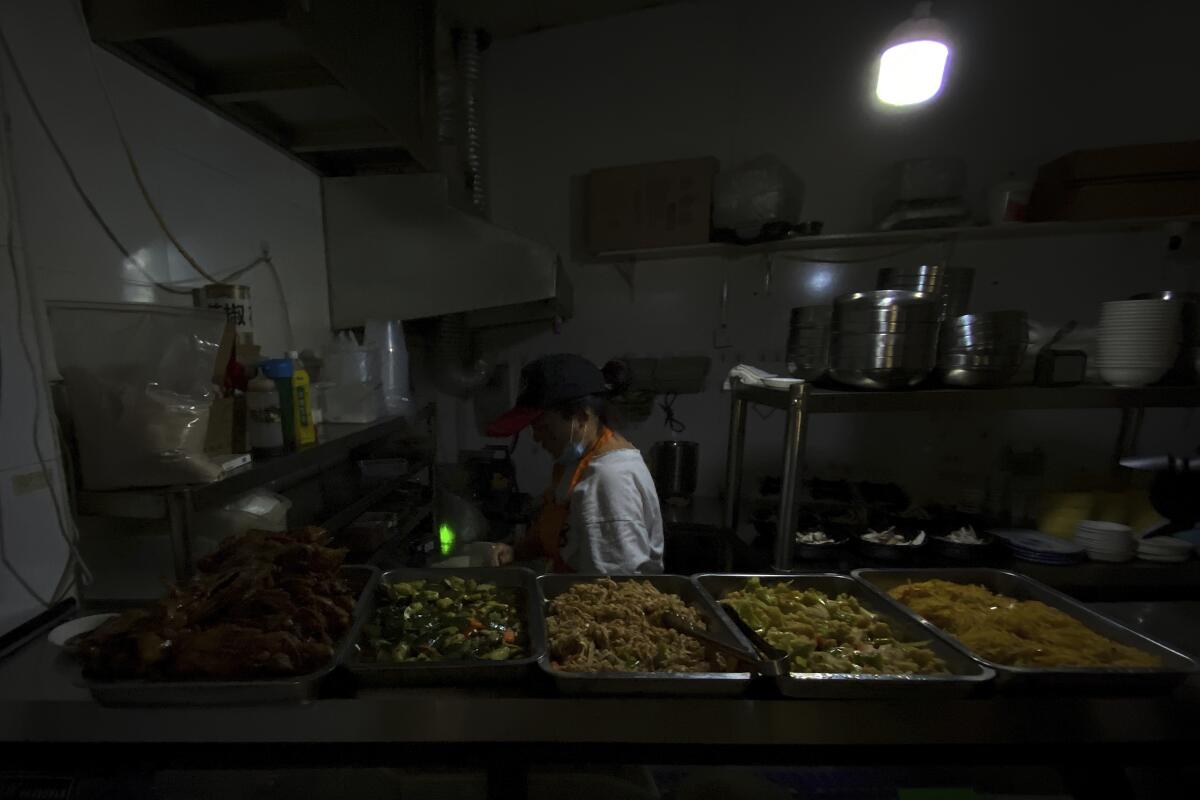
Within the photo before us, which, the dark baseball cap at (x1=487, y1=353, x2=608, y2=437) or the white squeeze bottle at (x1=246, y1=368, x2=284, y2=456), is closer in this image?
the white squeeze bottle at (x1=246, y1=368, x2=284, y2=456)

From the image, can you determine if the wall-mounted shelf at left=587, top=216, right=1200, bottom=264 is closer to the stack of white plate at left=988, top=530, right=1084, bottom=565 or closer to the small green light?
the stack of white plate at left=988, top=530, right=1084, bottom=565

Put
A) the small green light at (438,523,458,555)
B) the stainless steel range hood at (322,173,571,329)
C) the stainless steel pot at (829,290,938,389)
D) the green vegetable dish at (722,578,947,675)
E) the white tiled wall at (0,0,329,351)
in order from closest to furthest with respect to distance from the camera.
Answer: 1. the green vegetable dish at (722,578,947,675)
2. the white tiled wall at (0,0,329,351)
3. the stainless steel pot at (829,290,938,389)
4. the stainless steel range hood at (322,173,571,329)
5. the small green light at (438,523,458,555)

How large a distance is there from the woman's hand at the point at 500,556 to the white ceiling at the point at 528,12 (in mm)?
2900

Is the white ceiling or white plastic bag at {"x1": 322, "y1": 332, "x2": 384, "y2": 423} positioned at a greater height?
the white ceiling

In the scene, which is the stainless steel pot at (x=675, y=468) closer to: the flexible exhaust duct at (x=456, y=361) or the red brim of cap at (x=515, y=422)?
the flexible exhaust duct at (x=456, y=361)

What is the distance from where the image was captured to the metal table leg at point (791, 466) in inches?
56.8

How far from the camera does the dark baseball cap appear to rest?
1526mm

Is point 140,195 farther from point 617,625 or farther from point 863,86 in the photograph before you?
point 863,86

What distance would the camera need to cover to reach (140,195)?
1275mm

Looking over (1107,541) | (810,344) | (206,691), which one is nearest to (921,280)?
(810,344)

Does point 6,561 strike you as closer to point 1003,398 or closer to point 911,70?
point 1003,398

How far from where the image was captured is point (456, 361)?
10.3 ft

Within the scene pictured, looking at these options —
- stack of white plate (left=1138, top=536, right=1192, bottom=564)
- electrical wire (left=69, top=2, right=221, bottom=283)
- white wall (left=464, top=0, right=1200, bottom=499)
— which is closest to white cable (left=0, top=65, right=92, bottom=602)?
electrical wire (left=69, top=2, right=221, bottom=283)

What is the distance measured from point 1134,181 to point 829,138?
142cm
